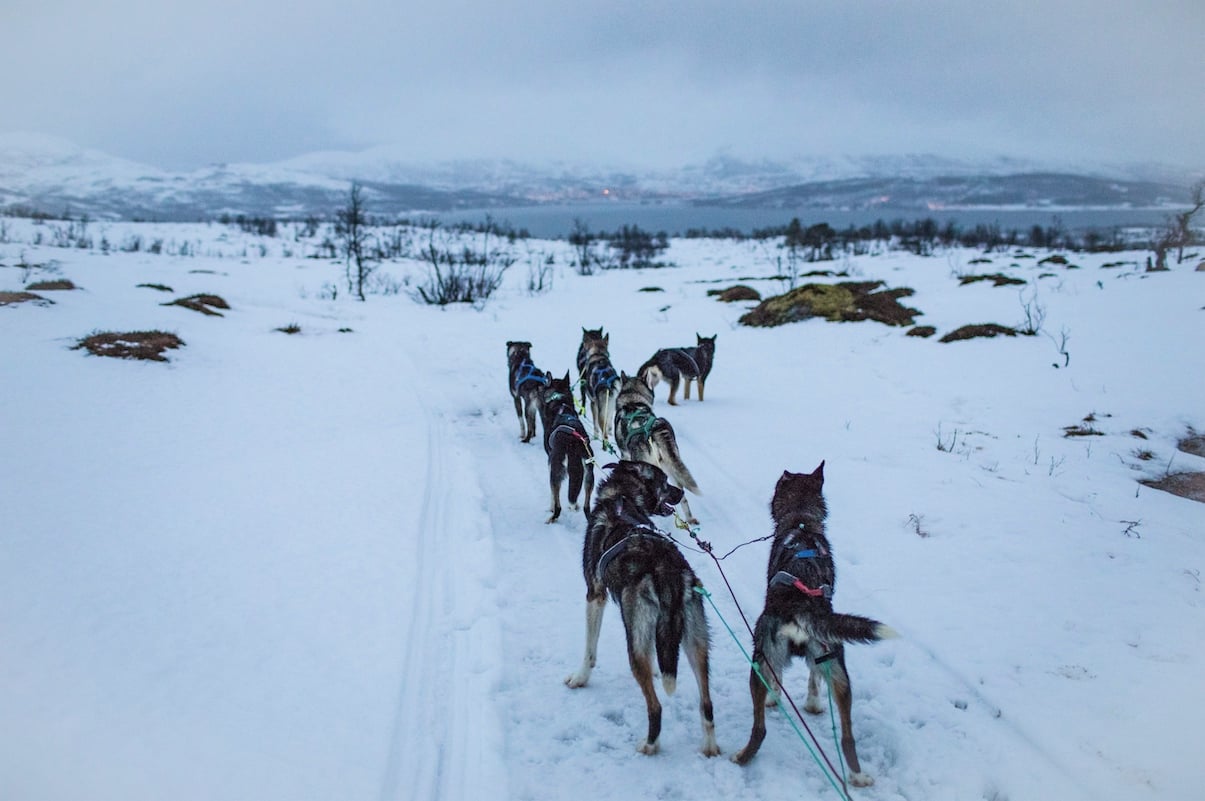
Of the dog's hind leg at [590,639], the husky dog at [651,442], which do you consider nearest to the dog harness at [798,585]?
the dog's hind leg at [590,639]

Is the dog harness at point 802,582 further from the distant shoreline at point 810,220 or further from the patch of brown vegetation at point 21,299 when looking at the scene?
the distant shoreline at point 810,220

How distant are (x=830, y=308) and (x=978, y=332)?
12.1ft

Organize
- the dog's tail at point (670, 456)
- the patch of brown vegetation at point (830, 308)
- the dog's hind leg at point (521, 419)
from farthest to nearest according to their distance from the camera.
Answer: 1. the patch of brown vegetation at point (830, 308)
2. the dog's hind leg at point (521, 419)
3. the dog's tail at point (670, 456)

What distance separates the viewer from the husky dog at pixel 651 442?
5.57 meters

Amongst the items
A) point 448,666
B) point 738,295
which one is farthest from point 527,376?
point 738,295

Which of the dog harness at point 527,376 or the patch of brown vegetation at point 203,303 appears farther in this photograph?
the patch of brown vegetation at point 203,303

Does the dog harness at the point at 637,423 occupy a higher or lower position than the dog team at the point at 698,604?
higher

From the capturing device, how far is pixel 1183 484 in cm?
573

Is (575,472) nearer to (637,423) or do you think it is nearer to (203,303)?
(637,423)

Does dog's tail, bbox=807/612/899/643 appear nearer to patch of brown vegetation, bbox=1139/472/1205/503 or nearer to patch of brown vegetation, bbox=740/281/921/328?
patch of brown vegetation, bbox=1139/472/1205/503

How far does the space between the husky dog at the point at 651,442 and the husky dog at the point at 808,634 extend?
209cm

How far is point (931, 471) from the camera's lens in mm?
6453

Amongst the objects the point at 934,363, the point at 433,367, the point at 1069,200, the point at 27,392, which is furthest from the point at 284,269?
the point at 1069,200

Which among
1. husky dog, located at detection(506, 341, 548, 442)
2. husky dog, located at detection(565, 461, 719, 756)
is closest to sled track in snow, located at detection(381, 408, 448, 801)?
husky dog, located at detection(565, 461, 719, 756)
